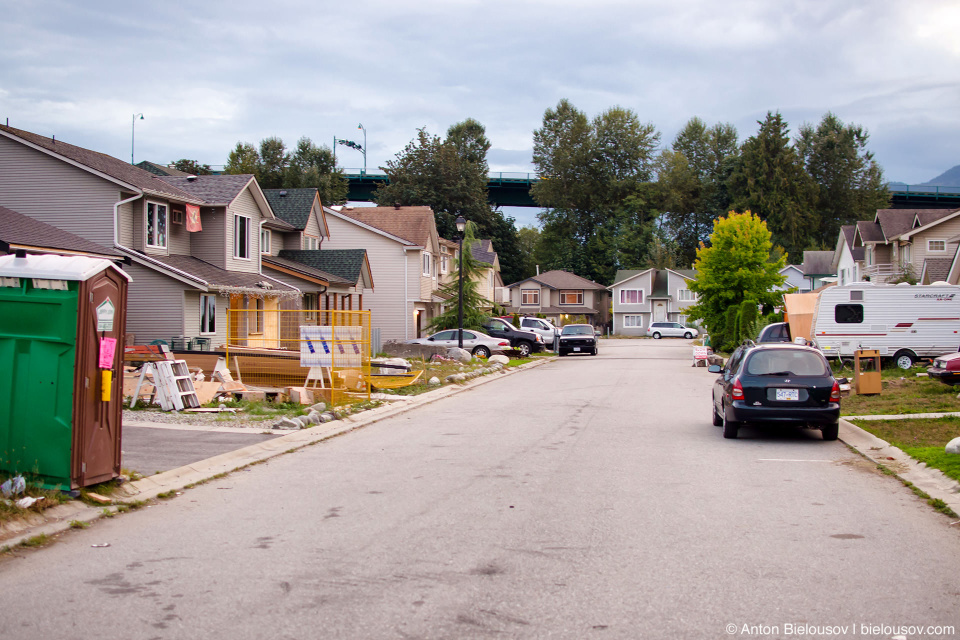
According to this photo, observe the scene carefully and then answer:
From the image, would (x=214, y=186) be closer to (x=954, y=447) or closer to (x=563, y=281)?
(x=954, y=447)

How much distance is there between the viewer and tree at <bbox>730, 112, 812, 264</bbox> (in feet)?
286

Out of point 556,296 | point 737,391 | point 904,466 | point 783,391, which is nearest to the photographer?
point 904,466

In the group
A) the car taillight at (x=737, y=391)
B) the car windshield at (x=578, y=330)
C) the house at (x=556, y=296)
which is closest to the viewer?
the car taillight at (x=737, y=391)

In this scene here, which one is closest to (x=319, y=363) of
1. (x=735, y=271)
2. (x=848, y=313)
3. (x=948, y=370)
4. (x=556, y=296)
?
(x=948, y=370)

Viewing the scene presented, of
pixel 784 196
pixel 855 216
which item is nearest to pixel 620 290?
pixel 784 196

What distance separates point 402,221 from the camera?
154ft

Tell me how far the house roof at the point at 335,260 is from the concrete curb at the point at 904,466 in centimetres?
2759

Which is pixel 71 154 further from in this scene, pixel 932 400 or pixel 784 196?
pixel 784 196

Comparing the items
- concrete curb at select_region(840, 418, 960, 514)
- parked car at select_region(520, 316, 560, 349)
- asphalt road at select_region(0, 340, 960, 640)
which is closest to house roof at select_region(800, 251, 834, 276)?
parked car at select_region(520, 316, 560, 349)

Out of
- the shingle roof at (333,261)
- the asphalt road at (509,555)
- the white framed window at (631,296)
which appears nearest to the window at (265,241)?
the shingle roof at (333,261)

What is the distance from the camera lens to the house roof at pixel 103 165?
2567 centimetres

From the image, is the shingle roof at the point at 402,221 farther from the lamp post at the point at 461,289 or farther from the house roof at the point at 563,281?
the house roof at the point at 563,281

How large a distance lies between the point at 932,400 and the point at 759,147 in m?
76.7

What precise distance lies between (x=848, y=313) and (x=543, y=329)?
22168 mm
